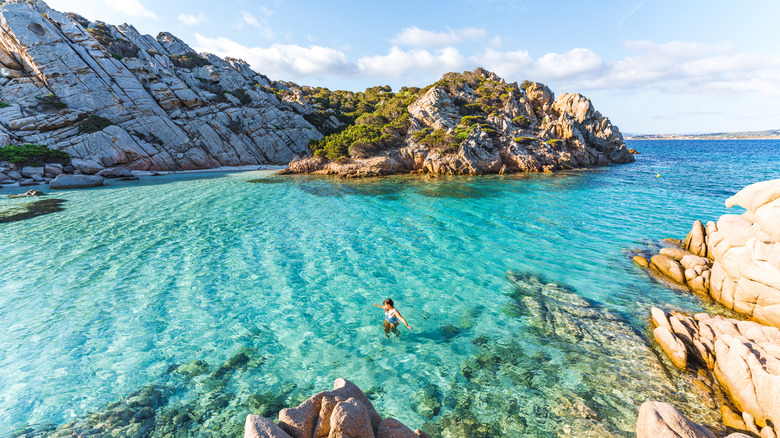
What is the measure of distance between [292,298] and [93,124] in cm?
5740

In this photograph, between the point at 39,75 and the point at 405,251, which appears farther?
the point at 39,75

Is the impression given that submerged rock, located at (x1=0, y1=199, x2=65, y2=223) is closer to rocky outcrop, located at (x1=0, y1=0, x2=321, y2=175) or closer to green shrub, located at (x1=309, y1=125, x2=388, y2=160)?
rocky outcrop, located at (x1=0, y1=0, x2=321, y2=175)

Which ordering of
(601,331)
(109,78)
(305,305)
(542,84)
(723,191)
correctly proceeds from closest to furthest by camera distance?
(601,331) → (305,305) → (723,191) → (109,78) → (542,84)

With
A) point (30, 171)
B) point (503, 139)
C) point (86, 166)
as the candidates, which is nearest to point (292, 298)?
point (503, 139)

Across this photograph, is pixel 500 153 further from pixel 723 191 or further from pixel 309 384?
pixel 309 384

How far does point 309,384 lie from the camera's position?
22.7 feet

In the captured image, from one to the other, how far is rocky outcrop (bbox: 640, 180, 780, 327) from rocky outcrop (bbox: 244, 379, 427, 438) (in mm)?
11802

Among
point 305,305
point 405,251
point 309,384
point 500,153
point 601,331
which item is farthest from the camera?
point 500,153

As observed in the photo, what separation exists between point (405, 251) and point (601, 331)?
8.44 m

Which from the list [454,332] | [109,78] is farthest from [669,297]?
[109,78]

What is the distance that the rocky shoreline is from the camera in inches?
223

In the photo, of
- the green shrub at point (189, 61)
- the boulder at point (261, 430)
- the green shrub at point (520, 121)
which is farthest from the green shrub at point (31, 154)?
the green shrub at point (520, 121)

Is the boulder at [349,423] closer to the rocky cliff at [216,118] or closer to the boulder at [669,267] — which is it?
the boulder at [669,267]

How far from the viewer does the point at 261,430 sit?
364cm
